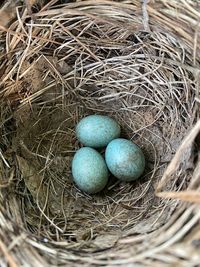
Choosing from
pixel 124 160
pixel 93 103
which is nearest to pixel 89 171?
pixel 124 160

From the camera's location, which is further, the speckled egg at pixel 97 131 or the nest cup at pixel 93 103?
the speckled egg at pixel 97 131

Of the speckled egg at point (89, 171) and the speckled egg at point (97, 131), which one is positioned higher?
the speckled egg at point (97, 131)

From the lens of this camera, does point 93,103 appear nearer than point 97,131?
No

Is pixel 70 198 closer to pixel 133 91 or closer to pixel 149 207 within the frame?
pixel 149 207

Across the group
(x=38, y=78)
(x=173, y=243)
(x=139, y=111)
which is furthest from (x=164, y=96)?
(x=173, y=243)

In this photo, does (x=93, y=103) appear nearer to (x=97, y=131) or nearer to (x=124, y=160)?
(x=97, y=131)
